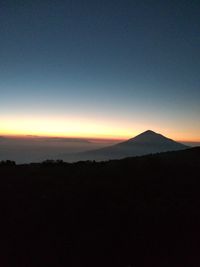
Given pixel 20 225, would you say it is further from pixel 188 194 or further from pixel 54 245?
pixel 188 194

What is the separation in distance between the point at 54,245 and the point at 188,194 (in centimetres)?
830

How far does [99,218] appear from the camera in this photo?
13.1 meters

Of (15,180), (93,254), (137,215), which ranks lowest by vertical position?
(93,254)

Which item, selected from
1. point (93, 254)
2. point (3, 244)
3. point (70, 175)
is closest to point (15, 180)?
point (70, 175)

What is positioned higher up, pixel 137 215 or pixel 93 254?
pixel 137 215

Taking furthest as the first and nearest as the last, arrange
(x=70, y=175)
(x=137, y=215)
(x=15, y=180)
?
(x=70, y=175), (x=15, y=180), (x=137, y=215)

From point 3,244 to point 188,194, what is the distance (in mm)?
9594

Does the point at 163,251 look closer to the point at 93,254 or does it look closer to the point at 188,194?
the point at 93,254

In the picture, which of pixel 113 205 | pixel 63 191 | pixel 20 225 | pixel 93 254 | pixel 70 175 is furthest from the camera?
pixel 70 175

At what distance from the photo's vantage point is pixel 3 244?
35.6ft

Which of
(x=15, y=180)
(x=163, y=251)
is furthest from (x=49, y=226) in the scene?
(x=15, y=180)

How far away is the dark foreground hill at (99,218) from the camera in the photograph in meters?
10.5

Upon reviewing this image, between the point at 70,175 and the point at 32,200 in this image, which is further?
the point at 70,175

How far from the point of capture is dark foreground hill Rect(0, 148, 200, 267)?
34.6ft
